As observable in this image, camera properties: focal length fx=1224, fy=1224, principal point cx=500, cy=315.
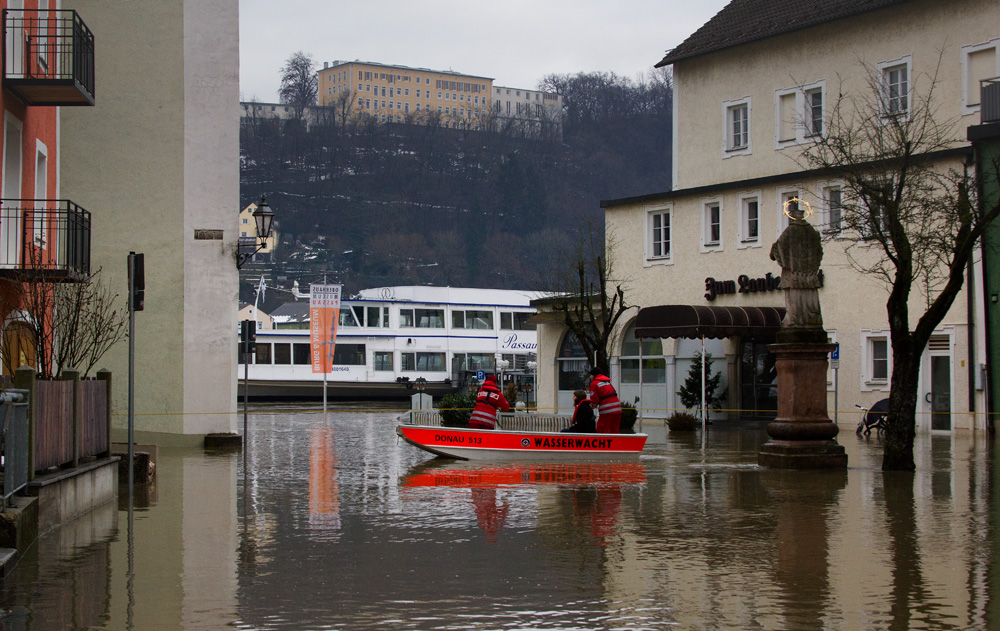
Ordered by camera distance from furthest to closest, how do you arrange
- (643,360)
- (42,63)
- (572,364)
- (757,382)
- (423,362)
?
(423,362) < (572,364) < (643,360) < (757,382) < (42,63)

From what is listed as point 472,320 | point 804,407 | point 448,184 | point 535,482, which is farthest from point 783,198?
point 448,184

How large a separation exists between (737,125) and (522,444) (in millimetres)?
24681

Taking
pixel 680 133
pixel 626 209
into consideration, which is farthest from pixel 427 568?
pixel 680 133

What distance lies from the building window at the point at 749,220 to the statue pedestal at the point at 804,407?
18694mm

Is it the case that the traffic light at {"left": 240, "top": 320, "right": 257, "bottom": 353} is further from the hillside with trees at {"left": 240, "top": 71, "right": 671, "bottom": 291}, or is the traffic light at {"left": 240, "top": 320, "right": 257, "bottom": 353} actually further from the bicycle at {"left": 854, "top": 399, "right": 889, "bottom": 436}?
the hillside with trees at {"left": 240, "top": 71, "right": 671, "bottom": 291}

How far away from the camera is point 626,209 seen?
42188 millimetres

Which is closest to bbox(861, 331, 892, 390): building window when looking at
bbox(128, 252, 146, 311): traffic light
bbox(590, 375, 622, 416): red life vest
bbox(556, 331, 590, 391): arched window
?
bbox(556, 331, 590, 391): arched window

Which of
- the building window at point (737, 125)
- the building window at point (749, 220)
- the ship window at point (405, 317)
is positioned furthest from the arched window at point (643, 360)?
the ship window at point (405, 317)

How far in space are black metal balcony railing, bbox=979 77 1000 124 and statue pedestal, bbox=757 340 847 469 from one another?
15.8 metres

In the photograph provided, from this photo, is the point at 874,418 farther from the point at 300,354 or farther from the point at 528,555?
the point at 300,354

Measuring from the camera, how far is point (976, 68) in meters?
35.3

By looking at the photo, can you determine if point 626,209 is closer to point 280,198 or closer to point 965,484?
point 965,484

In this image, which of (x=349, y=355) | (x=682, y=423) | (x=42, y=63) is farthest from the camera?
(x=349, y=355)

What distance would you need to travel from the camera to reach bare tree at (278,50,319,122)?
174 m
